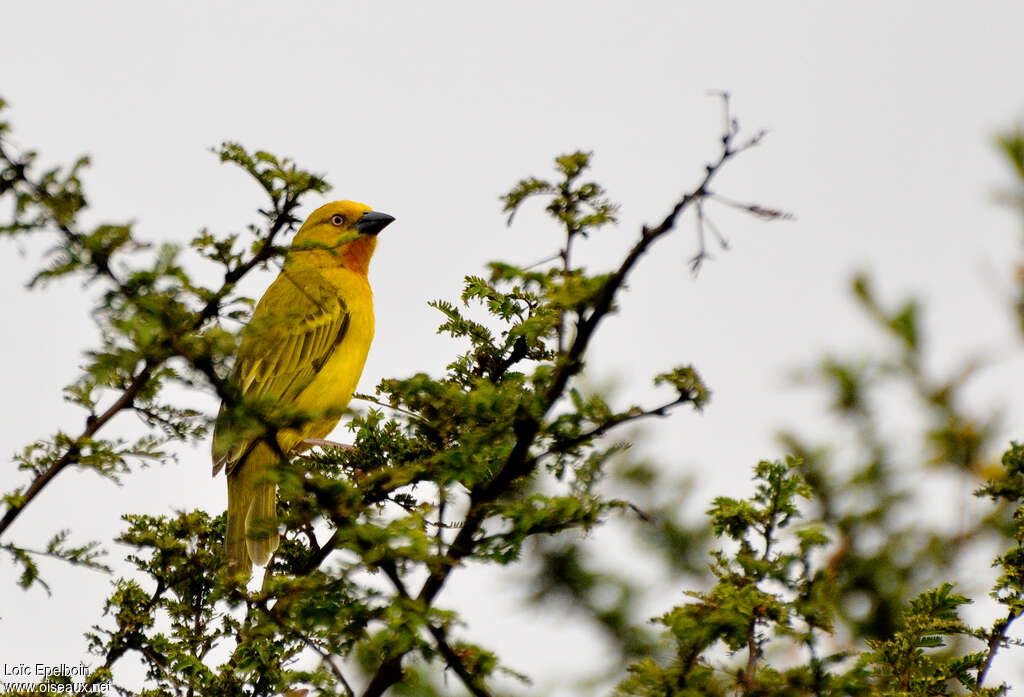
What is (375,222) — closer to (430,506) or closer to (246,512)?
(246,512)

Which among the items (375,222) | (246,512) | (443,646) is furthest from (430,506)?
(375,222)

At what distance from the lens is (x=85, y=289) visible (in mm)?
1833

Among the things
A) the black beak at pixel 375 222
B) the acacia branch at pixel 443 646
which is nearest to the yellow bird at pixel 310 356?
the black beak at pixel 375 222

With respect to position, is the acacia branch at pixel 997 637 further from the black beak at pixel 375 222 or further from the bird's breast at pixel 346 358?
the black beak at pixel 375 222

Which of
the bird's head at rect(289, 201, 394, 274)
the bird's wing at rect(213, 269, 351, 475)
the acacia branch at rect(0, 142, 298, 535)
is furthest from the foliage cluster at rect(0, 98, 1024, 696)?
the bird's head at rect(289, 201, 394, 274)

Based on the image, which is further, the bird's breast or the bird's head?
the bird's head

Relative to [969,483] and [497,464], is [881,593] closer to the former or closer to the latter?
[969,483]

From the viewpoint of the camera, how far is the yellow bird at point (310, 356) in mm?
4809

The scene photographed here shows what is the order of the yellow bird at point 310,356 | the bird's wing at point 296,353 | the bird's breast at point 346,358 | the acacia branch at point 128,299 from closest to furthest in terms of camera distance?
the acacia branch at point 128,299
the yellow bird at point 310,356
the bird's wing at point 296,353
the bird's breast at point 346,358

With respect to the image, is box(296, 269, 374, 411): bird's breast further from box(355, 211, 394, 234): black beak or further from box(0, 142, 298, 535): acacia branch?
box(0, 142, 298, 535): acacia branch

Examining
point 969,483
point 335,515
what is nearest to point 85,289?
point 335,515

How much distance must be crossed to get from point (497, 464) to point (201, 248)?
1.21 m

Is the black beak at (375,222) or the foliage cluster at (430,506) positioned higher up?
the black beak at (375,222)

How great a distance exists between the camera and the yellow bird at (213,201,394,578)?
4809 mm
